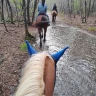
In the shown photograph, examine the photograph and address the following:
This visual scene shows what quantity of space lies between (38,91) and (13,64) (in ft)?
17.5

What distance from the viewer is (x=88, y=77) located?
6703 millimetres

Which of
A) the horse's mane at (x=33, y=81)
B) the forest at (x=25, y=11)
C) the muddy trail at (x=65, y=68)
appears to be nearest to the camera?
the horse's mane at (x=33, y=81)

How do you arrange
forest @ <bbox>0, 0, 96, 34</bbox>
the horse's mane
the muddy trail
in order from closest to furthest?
the horse's mane, the muddy trail, forest @ <bbox>0, 0, 96, 34</bbox>

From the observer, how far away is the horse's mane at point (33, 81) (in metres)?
1.99

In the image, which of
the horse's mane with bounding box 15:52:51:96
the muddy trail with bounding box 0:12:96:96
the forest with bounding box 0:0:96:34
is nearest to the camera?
the horse's mane with bounding box 15:52:51:96

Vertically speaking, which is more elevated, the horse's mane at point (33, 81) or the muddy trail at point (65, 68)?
the horse's mane at point (33, 81)

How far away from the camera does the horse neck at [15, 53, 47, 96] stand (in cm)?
200

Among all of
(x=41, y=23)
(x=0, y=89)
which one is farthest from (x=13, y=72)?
(x=41, y=23)

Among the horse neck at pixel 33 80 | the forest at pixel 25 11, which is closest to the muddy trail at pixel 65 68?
the horse neck at pixel 33 80

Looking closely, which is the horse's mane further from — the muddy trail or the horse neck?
the muddy trail

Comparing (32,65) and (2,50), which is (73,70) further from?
(32,65)

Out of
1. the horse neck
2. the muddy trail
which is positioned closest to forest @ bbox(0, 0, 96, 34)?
the muddy trail

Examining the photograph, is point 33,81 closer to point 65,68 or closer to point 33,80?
point 33,80

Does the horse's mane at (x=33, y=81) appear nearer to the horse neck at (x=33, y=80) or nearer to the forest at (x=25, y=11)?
the horse neck at (x=33, y=80)
